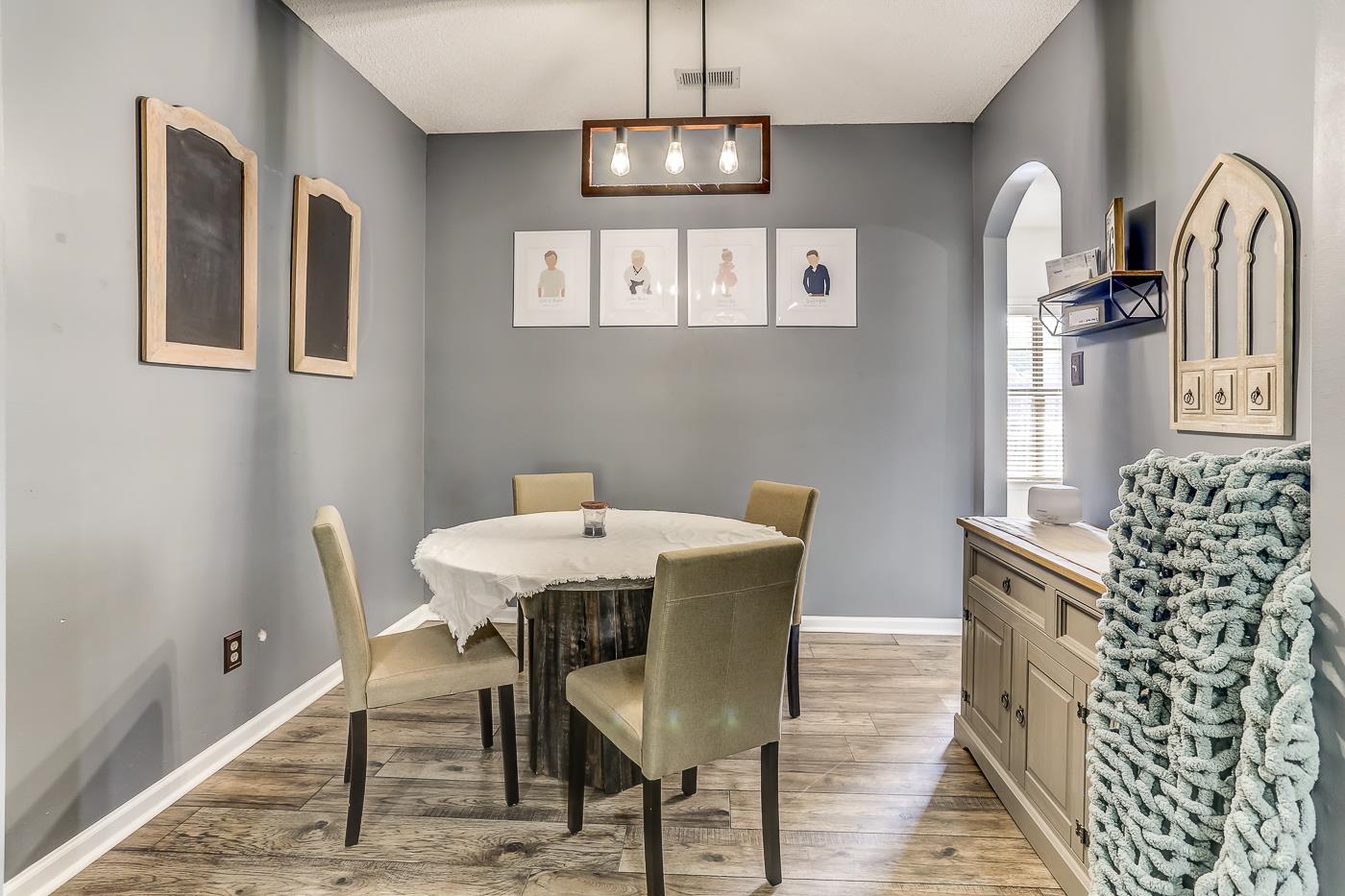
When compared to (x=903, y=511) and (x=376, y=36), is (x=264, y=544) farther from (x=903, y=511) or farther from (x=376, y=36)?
(x=903, y=511)

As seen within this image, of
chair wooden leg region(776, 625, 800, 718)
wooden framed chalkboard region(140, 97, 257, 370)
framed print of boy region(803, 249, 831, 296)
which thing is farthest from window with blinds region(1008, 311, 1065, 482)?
wooden framed chalkboard region(140, 97, 257, 370)

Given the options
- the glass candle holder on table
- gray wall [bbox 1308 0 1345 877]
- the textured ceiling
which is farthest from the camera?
the textured ceiling

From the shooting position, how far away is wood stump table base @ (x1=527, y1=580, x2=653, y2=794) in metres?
2.05

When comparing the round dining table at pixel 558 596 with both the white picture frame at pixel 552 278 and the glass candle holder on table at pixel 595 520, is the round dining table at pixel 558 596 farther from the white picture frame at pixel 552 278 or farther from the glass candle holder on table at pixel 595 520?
the white picture frame at pixel 552 278

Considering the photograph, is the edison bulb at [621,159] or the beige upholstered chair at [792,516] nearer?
the edison bulb at [621,159]

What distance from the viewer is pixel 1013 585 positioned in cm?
202

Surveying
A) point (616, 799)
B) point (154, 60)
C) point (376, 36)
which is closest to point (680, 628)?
point (616, 799)

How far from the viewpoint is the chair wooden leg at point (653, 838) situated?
1521 millimetres

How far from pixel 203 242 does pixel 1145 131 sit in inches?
115

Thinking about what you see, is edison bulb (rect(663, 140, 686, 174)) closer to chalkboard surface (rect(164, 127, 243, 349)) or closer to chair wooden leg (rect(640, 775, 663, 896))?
chalkboard surface (rect(164, 127, 243, 349))

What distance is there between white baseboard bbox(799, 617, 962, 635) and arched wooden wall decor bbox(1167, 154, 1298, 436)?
6.46 ft

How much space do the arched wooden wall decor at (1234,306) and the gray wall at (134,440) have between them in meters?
2.85

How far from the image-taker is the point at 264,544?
2453 millimetres

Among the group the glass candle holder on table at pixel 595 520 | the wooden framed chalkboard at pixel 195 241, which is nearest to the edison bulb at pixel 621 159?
the glass candle holder on table at pixel 595 520
